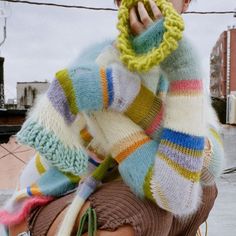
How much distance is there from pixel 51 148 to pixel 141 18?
392 millimetres

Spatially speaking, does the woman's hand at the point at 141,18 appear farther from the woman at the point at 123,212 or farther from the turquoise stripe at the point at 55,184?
the turquoise stripe at the point at 55,184

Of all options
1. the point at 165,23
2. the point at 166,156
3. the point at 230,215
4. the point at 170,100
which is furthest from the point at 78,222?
the point at 230,215

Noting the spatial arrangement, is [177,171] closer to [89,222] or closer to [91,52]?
[89,222]

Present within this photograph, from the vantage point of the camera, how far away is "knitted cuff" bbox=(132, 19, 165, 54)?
1166 millimetres

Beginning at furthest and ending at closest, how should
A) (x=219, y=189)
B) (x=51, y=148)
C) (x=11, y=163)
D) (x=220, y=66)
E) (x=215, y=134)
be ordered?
(x=220, y=66)
(x=11, y=163)
(x=219, y=189)
(x=215, y=134)
(x=51, y=148)

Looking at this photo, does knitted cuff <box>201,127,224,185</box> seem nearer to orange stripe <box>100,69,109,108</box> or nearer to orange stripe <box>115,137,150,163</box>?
orange stripe <box>115,137,150,163</box>

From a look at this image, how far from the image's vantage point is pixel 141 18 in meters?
1.21

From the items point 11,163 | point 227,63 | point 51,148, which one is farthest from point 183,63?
point 227,63

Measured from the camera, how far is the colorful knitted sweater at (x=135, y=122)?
45.1 inches

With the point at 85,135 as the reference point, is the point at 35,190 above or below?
Result: below

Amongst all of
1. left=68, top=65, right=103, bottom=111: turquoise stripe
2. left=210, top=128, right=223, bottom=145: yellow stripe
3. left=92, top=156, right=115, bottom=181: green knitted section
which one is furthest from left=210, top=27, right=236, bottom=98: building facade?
left=68, top=65, right=103, bottom=111: turquoise stripe

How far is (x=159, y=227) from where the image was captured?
121 cm

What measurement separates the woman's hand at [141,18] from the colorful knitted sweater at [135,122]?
0.10 feet

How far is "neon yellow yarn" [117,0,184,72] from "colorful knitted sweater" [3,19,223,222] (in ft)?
0.09
